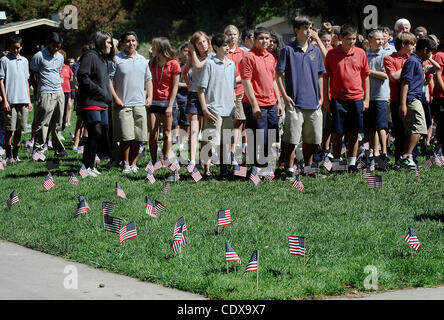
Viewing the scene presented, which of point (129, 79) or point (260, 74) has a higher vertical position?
point (260, 74)

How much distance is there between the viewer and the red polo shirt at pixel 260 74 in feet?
35.7

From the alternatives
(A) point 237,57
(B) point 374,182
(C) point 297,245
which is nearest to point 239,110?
(A) point 237,57

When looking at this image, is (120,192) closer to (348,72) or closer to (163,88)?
(163,88)

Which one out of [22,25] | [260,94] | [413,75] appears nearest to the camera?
[260,94]

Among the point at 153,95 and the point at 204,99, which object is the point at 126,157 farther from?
the point at 204,99

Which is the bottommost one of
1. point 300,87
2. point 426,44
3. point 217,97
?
point 217,97

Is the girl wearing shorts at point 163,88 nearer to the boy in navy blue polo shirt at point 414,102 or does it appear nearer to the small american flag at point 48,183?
the small american flag at point 48,183

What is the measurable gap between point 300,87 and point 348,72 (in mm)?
973

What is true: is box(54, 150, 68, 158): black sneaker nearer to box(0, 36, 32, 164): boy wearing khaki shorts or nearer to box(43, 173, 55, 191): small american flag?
box(0, 36, 32, 164): boy wearing khaki shorts

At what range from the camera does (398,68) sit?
12.3 metres

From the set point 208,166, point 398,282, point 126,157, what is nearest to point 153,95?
point 126,157

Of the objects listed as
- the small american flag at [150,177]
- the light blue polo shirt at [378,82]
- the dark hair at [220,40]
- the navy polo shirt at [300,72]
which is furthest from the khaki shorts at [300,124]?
the small american flag at [150,177]

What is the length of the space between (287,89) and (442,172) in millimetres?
2478

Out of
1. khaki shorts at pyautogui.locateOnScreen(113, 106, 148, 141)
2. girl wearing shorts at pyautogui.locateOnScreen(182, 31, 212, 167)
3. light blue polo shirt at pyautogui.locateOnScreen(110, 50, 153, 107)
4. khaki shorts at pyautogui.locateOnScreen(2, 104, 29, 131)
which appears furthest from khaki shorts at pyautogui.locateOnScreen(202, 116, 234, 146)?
khaki shorts at pyautogui.locateOnScreen(2, 104, 29, 131)
